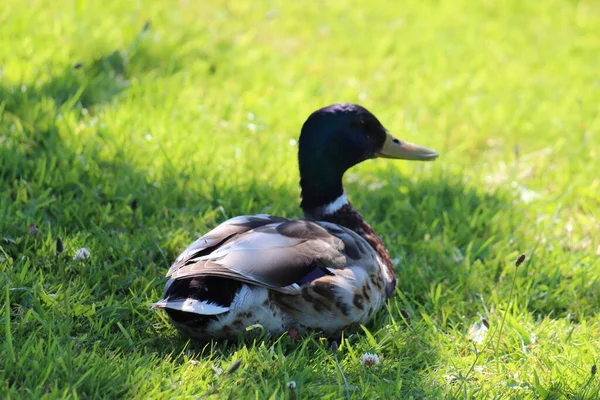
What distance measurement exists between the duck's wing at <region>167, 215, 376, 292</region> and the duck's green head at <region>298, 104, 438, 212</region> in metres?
0.31

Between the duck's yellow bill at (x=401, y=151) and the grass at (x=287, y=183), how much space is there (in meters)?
0.44

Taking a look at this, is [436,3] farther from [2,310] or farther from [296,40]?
[2,310]

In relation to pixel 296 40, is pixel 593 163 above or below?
below

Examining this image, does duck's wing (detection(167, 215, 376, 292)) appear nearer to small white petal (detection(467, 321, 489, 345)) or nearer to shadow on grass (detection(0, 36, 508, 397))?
shadow on grass (detection(0, 36, 508, 397))

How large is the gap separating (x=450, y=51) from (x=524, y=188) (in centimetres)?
206

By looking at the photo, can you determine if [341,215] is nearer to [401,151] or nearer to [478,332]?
[401,151]

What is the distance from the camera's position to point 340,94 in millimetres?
5633

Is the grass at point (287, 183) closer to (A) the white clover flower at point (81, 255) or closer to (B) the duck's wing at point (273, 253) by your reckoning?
(A) the white clover flower at point (81, 255)

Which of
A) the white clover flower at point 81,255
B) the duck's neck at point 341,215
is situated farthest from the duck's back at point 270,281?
the white clover flower at point 81,255

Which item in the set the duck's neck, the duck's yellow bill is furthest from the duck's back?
the duck's yellow bill

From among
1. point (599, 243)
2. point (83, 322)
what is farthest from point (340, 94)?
point (83, 322)

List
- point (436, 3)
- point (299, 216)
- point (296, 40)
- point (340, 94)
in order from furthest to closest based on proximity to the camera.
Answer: point (436, 3) → point (296, 40) → point (340, 94) → point (299, 216)

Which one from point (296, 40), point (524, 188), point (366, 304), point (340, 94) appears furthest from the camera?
point (296, 40)

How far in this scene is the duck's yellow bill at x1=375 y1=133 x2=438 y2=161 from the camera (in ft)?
12.8
